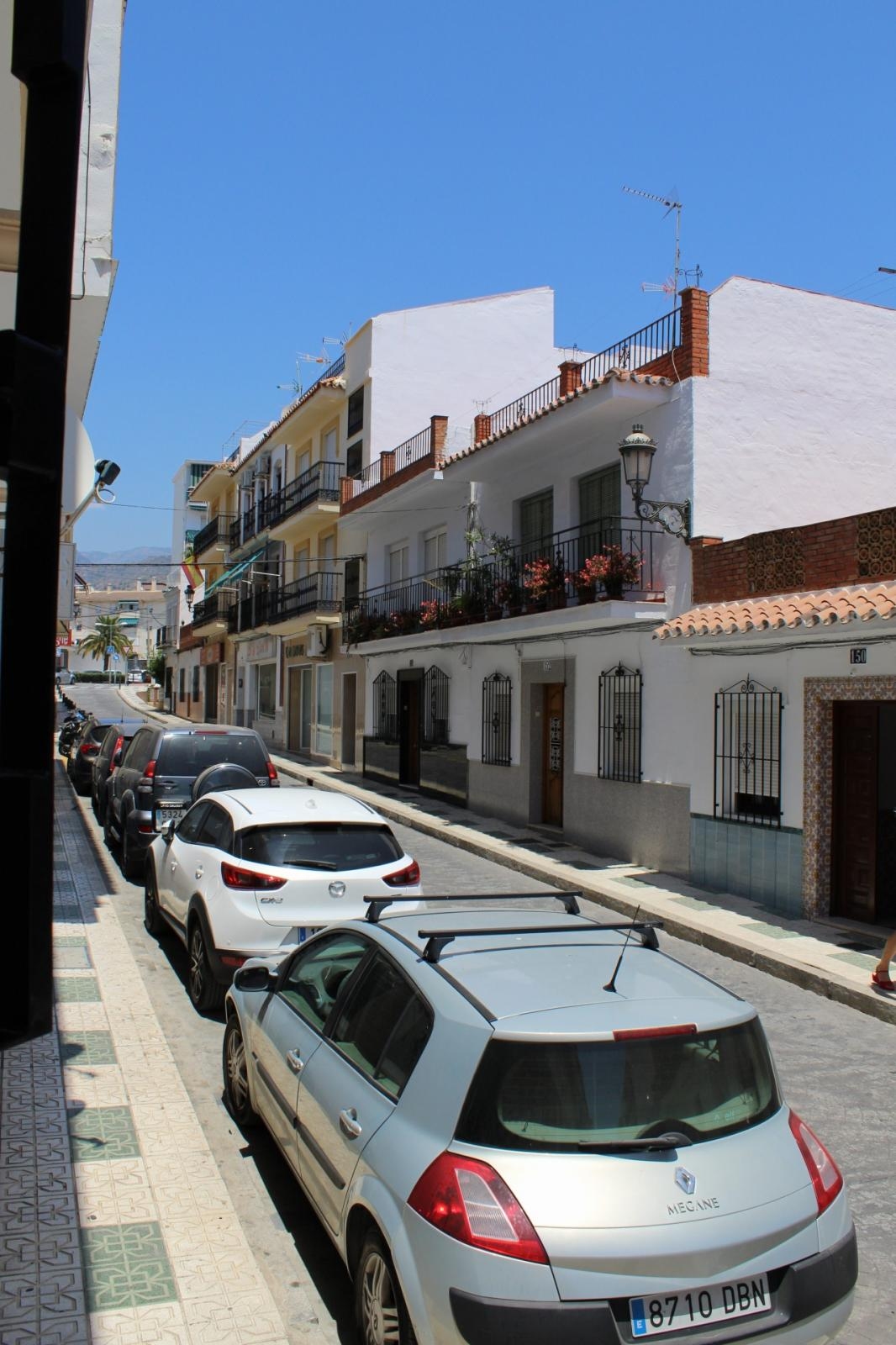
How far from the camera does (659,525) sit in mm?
12977

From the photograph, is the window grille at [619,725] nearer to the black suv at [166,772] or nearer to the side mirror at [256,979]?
the black suv at [166,772]

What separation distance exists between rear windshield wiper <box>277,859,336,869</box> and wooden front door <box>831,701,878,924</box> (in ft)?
19.3

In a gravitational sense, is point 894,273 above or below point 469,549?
above

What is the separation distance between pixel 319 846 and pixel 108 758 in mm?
10148

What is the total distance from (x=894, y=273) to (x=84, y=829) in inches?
557

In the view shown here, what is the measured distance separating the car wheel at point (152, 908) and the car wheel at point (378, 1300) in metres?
5.97

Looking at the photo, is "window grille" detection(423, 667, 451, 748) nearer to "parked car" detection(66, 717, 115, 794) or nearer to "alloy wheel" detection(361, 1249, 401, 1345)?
"parked car" detection(66, 717, 115, 794)

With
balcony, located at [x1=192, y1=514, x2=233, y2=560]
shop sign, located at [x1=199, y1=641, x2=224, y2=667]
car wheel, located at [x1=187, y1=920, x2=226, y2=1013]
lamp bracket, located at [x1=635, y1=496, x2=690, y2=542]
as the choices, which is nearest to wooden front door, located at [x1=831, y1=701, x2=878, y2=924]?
lamp bracket, located at [x1=635, y1=496, x2=690, y2=542]

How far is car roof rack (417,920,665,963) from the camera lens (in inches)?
143

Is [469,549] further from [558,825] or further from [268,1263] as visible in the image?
[268,1263]

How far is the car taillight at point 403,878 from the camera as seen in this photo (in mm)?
7047

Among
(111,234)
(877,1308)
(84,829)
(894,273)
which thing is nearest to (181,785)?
(84,829)

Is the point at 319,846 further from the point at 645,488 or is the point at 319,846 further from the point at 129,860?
the point at 645,488

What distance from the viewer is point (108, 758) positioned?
53.3 ft
